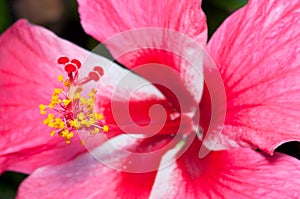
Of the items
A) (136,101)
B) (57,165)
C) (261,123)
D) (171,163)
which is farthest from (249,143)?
(57,165)

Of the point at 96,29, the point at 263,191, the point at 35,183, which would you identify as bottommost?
the point at 35,183

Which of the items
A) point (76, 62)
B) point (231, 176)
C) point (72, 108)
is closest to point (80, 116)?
point (72, 108)

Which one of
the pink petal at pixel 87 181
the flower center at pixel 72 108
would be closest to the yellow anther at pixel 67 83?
the flower center at pixel 72 108

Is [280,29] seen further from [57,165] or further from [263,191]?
[57,165]

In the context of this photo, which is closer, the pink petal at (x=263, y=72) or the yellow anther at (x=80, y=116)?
the pink petal at (x=263, y=72)

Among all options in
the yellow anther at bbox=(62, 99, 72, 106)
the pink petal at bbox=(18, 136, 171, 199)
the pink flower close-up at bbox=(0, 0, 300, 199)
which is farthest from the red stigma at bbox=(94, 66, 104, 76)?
the pink petal at bbox=(18, 136, 171, 199)

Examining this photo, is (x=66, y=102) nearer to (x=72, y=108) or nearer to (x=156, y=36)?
(x=72, y=108)

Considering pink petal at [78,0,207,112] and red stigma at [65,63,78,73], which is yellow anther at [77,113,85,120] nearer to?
red stigma at [65,63,78,73]

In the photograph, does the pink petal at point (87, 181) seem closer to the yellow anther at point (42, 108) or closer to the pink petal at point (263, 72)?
the yellow anther at point (42, 108)
